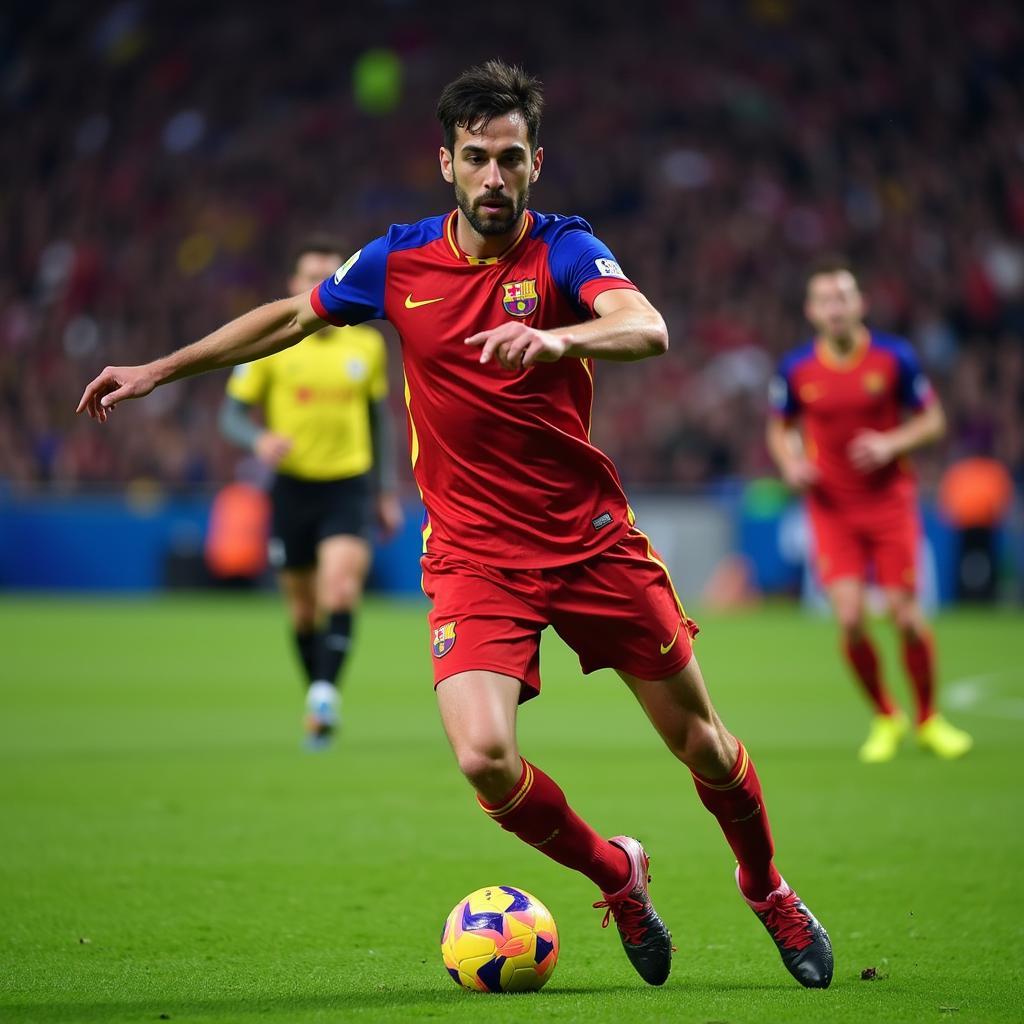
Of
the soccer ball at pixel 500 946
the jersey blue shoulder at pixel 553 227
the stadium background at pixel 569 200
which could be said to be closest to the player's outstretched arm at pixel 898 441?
the jersey blue shoulder at pixel 553 227

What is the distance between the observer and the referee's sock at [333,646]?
32.8 ft

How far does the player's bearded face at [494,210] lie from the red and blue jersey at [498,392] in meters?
0.14

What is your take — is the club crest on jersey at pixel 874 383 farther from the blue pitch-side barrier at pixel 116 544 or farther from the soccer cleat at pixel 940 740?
the blue pitch-side barrier at pixel 116 544

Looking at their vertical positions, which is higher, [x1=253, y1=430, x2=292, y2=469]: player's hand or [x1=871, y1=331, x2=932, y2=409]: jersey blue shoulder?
[x1=871, y1=331, x2=932, y2=409]: jersey blue shoulder

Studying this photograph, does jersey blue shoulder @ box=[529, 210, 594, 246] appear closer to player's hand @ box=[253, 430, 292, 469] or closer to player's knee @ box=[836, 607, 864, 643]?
player's hand @ box=[253, 430, 292, 469]

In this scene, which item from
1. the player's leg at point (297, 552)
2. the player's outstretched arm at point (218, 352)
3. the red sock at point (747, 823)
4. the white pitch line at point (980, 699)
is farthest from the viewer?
the white pitch line at point (980, 699)

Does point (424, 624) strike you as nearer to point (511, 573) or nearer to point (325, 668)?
point (325, 668)

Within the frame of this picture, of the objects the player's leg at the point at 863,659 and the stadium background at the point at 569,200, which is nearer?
the player's leg at the point at 863,659

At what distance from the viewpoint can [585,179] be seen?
29000 millimetres

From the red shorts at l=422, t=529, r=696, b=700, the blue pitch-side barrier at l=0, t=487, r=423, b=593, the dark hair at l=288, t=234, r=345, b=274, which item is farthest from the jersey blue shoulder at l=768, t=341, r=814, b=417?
the blue pitch-side barrier at l=0, t=487, r=423, b=593

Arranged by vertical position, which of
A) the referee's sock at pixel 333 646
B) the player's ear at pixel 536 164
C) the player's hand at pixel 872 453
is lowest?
the referee's sock at pixel 333 646

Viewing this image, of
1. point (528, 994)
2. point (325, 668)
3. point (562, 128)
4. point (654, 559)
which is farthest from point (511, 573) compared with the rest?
point (562, 128)

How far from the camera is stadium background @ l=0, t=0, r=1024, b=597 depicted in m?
23.5

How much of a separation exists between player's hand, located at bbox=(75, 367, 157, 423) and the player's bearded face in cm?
99
